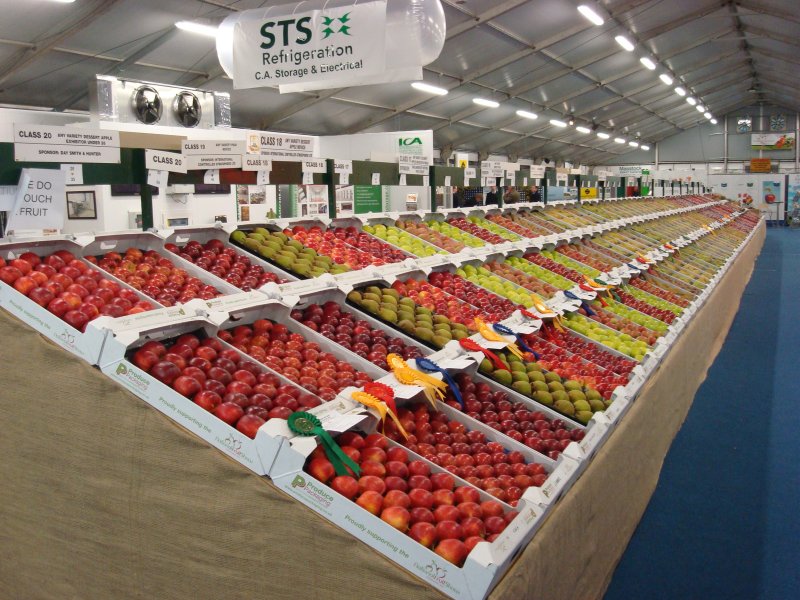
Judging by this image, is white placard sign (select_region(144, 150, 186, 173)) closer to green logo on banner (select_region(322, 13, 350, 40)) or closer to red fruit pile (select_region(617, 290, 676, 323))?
green logo on banner (select_region(322, 13, 350, 40))

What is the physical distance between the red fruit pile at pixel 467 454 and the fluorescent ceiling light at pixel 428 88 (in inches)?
618

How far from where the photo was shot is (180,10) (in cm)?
1030

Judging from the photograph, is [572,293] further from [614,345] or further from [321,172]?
[321,172]

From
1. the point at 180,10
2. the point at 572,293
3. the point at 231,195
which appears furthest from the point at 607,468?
the point at 180,10

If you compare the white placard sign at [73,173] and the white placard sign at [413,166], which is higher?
the white placard sign at [413,166]

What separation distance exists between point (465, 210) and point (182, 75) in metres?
9.06

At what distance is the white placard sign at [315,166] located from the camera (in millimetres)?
4180

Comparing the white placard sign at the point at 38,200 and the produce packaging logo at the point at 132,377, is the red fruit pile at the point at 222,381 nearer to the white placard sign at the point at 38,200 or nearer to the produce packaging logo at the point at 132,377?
the produce packaging logo at the point at 132,377

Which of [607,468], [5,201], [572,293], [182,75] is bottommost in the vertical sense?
[607,468]

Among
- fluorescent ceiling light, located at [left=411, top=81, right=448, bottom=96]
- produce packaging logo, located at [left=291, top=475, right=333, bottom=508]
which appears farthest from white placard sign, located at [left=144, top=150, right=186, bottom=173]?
fluorescent ceiling light, located at [left=411, top=81, right=448, bottom=96]

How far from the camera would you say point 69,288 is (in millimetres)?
2373

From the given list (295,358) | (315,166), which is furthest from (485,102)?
(295,358)

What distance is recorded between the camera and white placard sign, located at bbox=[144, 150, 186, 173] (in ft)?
10.1

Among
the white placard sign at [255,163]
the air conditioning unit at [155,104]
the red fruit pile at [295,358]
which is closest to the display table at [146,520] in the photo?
the red fruit pile at [295,358]
